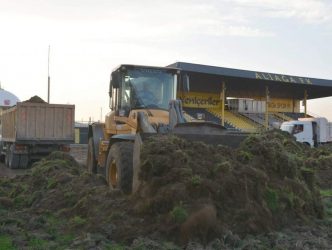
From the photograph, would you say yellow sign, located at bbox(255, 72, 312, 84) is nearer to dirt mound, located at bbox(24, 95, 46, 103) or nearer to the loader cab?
dirt mound, located at bbox(24, 95, 46, 103)

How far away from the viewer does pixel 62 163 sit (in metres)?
12.3

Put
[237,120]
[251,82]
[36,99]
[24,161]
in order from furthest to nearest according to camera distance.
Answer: [237,120] → [251,82] → [36,99] → [24,161]

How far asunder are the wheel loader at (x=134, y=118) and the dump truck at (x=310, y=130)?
24297 millimetres

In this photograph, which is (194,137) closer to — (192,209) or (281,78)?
(192,209)

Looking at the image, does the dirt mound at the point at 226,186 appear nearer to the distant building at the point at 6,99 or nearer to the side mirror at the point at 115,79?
the side mirror at the point at 115,79

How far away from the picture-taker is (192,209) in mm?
6688

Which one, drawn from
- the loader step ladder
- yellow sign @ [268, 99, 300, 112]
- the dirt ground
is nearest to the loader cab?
the dirt ground

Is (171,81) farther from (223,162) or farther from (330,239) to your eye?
(330,239)

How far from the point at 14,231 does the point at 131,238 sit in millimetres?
1806

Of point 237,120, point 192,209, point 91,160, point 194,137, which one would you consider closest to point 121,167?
point 194,137

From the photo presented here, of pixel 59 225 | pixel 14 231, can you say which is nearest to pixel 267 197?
pixel 59 225

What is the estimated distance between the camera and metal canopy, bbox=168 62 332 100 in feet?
133

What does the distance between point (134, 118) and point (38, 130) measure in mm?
10132

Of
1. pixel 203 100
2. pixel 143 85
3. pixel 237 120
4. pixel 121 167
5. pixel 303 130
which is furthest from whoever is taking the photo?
pixel 203 100
